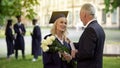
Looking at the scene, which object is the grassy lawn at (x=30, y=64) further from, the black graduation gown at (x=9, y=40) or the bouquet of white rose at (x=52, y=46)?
the bouquet of white rose at (x=52, y=46)

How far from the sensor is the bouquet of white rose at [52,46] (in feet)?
22.1

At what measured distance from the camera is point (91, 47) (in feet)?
19.8

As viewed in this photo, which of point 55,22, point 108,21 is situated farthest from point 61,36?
point 108,21

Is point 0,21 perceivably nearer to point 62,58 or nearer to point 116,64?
point 116,64

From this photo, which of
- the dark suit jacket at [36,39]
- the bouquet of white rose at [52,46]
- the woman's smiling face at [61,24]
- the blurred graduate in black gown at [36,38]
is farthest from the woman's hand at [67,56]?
the dark suit jacket at [36,39]

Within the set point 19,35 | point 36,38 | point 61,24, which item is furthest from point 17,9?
point 61,24

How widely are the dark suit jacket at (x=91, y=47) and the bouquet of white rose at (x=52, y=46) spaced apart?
549 millimetres

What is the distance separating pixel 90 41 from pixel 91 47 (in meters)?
0.09

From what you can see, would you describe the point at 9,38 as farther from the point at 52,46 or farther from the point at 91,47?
the point at 91,47

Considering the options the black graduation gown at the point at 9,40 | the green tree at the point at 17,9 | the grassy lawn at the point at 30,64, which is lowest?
the grassy lawn at the point at 30,64

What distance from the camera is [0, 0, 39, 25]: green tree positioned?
A: 18109 millimetres

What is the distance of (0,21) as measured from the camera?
18688 millimetres

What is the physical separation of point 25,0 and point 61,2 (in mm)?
53763

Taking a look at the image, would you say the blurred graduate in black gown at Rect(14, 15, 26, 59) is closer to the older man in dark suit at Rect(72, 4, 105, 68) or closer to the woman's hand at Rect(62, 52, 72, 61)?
the woman's hand at Rect(62, 52, 72, 61)
